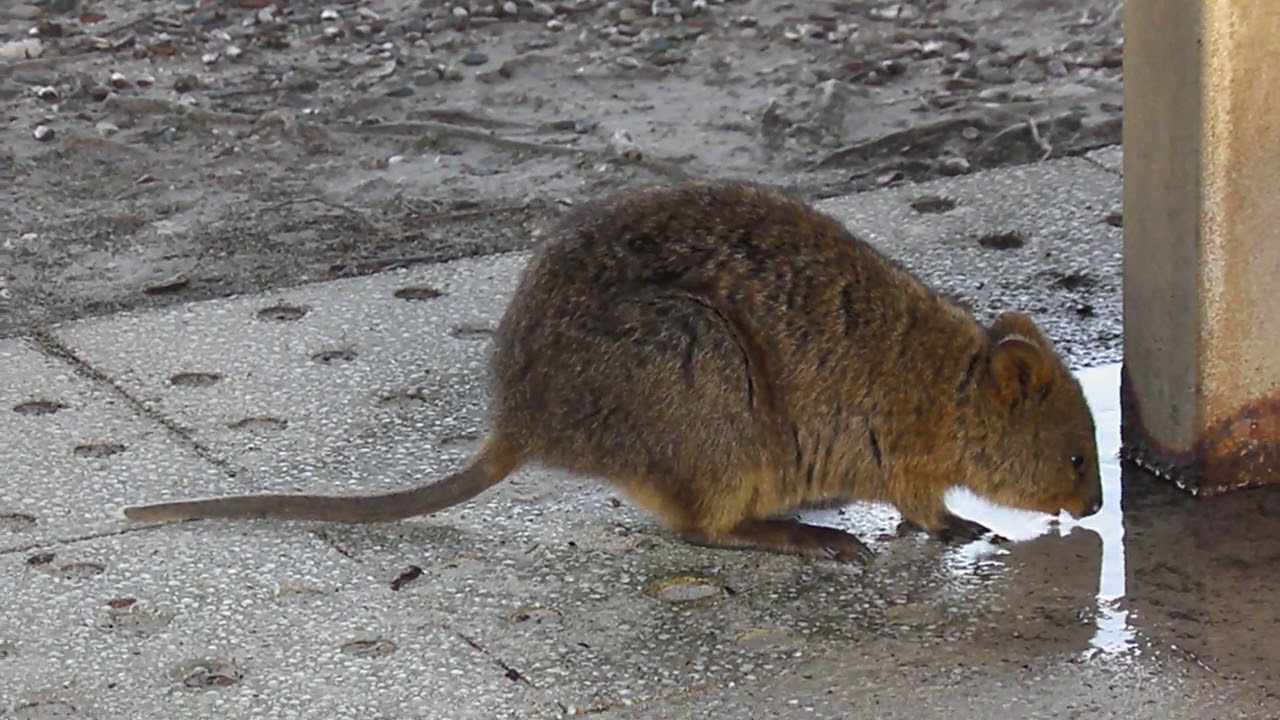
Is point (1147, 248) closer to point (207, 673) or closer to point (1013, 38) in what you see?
point (207, 673)

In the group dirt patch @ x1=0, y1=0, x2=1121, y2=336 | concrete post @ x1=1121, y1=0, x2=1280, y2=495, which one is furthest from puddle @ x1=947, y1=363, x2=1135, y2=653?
dirt patch @ x1=0, y1=0, x2=1121, y2=336

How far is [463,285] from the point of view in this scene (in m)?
5.90

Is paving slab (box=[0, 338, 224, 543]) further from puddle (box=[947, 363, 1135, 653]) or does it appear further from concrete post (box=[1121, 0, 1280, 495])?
concrete post (box=[1121, 0, 1280, 495])

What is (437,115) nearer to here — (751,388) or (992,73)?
(992,73)

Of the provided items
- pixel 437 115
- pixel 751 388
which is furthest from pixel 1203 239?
pixel 437 115

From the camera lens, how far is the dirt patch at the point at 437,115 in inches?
262

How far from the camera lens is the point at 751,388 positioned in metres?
4.49

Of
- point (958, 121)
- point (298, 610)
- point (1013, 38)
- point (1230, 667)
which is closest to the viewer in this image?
point (1230, 667)

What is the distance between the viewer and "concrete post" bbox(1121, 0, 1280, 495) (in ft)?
14.5

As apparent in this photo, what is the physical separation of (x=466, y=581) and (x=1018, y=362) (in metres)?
1.24

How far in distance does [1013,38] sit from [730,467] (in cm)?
446

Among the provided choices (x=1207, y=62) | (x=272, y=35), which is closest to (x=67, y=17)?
(x=272, y=35)

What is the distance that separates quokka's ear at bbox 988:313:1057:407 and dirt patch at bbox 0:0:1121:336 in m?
2.24

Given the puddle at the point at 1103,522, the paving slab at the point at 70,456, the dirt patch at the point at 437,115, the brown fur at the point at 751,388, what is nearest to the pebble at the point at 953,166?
the dirt patch at the point at 437,115
